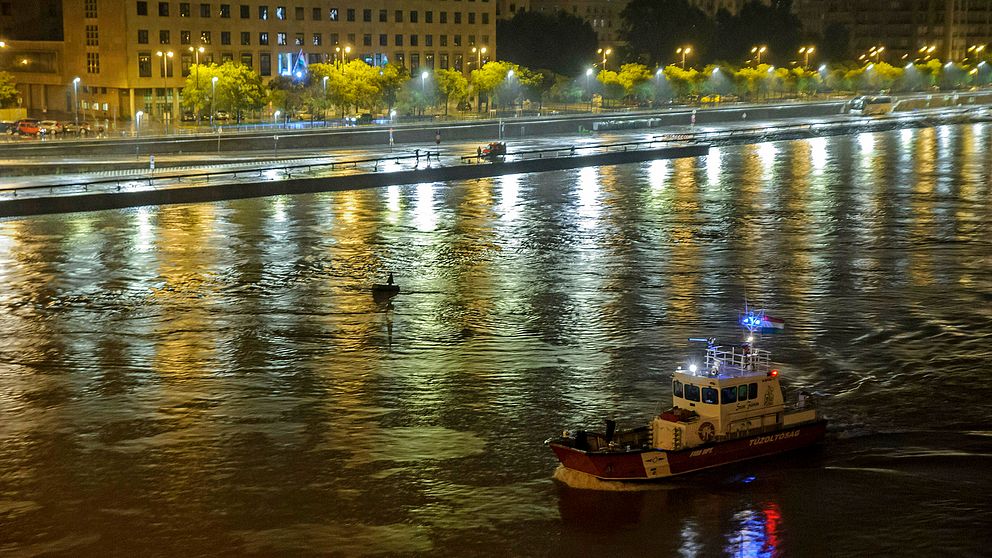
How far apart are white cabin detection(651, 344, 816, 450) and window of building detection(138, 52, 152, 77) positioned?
285 feet

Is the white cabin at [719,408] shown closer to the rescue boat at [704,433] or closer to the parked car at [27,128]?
the rescue boat at [704,433]

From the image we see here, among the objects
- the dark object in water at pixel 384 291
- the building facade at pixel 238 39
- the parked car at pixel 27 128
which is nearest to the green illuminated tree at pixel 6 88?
the building facade at pixel 238 39

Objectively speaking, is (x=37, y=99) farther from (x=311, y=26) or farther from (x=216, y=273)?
(x=216, y=273)

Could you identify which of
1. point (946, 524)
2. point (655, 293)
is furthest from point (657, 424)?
point (655, 293)

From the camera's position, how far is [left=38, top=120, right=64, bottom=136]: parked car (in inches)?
3189

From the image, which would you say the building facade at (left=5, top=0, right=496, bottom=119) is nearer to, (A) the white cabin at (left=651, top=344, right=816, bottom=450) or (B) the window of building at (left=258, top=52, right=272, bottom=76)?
(B) the window of building at (left=258, top=52, right=272, bottom=76)

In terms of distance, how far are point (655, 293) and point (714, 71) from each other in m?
104

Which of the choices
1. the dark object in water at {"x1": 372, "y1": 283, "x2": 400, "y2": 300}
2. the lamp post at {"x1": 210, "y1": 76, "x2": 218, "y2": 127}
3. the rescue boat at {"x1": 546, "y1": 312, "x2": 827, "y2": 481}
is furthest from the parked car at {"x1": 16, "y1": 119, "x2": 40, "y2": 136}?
the rescue boat at {"x1": 546, "y1": 312, "x2": 827, "y2": 481}

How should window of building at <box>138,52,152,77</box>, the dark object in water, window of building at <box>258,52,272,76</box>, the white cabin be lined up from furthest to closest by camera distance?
1. window of building at <box>258,52,272,76</box>
2. window of building at <box>138,52,152,77</box>
3. the dark object in water
4. the white cabin

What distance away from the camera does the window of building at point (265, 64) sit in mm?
110125

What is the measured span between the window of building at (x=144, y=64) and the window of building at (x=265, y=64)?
38.5 ft

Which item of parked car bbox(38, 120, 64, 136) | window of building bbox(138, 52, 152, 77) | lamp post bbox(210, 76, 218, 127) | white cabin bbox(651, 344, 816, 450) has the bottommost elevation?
white cabin bbox(651, 344, 816, 450)

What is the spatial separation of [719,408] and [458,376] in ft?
23.9

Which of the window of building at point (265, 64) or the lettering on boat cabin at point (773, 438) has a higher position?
the window of building at point (265, 64)
